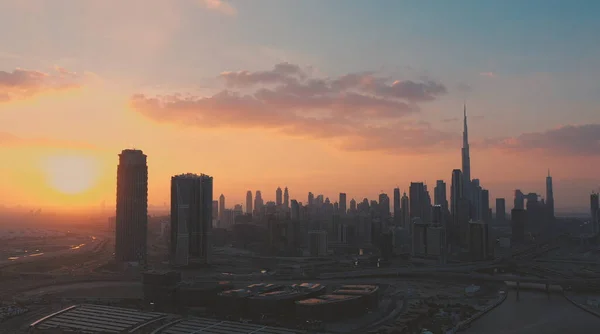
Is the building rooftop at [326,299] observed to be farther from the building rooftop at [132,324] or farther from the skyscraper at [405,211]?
the skyscraper at [405,211]

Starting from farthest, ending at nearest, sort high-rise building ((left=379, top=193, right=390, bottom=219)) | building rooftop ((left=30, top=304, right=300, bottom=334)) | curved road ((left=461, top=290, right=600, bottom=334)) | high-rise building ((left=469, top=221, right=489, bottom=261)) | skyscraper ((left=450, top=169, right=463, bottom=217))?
high-rise building ((left=379, top=193, right=390, bottom=219)), skyscraper ((left=450, top=169, right=463, bottom=217)), high-rise building ((left=469, top=221, right=489, bottom=261)), curved road ((left=461, top=290, right=600, bottom=334)), building rooftop ((left=30, top=304, right=300, bottom=334))

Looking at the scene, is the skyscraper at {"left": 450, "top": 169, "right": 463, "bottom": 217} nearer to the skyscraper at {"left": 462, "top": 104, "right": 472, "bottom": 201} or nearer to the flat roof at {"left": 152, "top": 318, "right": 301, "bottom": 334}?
the skyscraper at {"left": 462, "top": 104, "right": 472, "bottom": 201}

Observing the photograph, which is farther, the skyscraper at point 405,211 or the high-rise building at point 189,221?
the skyscraper at point 405,211

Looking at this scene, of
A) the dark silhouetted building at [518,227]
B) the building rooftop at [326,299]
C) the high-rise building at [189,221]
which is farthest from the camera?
the dark silhouetted building at [518,227]

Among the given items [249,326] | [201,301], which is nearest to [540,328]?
[249,326]

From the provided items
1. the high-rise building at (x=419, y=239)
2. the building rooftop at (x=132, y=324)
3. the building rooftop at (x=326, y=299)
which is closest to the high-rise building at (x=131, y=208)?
the building rooftop at (x=132, y=324)

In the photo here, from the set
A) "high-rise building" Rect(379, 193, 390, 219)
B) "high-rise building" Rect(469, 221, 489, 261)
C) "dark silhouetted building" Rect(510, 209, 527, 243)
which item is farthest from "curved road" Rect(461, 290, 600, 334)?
"high-rise building" Rect(379, 193, 390, 219)
